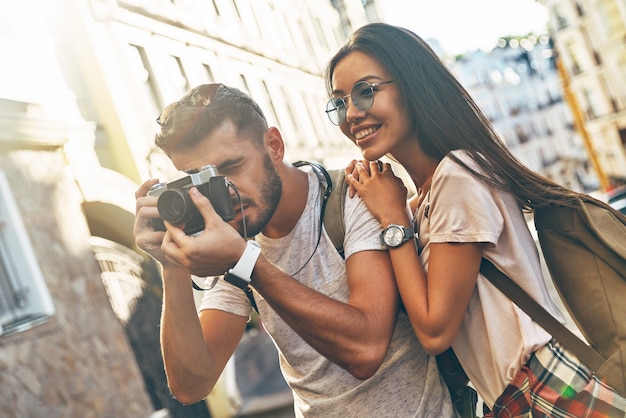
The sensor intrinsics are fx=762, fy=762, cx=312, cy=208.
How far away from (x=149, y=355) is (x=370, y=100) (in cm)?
745

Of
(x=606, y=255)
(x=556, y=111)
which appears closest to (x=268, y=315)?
(x=606, y=255)

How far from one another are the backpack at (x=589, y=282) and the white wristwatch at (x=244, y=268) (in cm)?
51

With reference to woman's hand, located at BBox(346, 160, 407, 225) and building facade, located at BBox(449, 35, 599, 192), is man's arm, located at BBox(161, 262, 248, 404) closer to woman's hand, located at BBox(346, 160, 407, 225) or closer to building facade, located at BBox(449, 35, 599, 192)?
woman's hand, located at BBox(346, 160, 407, 225)

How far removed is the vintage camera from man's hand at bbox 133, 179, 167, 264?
0.05 m

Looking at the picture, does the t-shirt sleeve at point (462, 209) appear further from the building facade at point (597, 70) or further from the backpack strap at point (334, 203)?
the building facade at point (597, 70)

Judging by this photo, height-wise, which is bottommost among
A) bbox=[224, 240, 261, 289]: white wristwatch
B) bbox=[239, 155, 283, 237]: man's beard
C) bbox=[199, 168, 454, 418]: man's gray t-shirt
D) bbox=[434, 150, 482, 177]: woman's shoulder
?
bbox=[199, 168, 454, 418]: man's gray t-shirt

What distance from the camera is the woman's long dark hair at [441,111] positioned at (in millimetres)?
1686

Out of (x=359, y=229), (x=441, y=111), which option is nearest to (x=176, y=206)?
(x=359, y=229)

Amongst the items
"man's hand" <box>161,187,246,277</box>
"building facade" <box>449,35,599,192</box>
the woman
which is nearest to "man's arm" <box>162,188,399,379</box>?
"man's hand" <box>161,187,246,277</box>

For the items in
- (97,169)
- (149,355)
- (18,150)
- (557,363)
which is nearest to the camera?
(557,363)

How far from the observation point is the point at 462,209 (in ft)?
5.27

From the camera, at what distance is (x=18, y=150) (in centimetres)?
611

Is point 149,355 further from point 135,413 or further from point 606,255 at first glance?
point 606,255

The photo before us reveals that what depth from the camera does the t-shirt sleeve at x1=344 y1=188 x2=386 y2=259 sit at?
5.49ft
